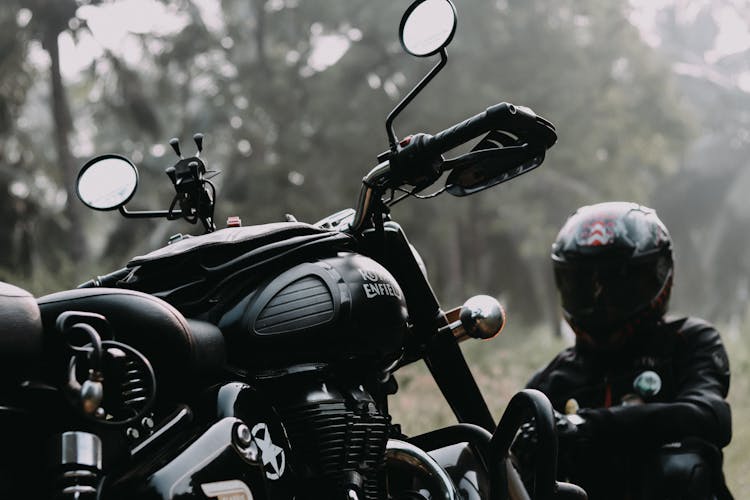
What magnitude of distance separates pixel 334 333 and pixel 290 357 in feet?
0.39

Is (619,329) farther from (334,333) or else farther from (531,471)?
(334,333)

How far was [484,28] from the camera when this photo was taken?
21844mm

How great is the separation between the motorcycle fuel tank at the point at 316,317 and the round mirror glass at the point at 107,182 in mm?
811

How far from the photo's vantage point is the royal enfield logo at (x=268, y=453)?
221 cm

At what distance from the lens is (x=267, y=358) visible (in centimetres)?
235

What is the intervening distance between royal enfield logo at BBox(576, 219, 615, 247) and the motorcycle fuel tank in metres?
2.08

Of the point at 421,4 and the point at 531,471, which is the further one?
the point at 531,471

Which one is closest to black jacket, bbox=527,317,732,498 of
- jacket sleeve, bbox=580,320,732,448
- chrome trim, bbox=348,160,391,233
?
jacket sleeve, bbox=580,320,732,448

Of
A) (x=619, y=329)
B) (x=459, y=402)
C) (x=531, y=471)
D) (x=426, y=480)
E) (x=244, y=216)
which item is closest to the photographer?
(x=426, y=480)

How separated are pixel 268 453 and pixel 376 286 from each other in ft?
1.66

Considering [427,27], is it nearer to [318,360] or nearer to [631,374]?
[318,360]

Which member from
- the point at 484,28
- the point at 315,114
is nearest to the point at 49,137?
the point at 315,114

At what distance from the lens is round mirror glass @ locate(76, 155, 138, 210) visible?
3.04 metres

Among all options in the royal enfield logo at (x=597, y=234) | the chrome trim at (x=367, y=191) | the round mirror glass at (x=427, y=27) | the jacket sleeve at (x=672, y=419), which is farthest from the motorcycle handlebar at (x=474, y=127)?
the royal enfield logo at (x=597, y=234)
